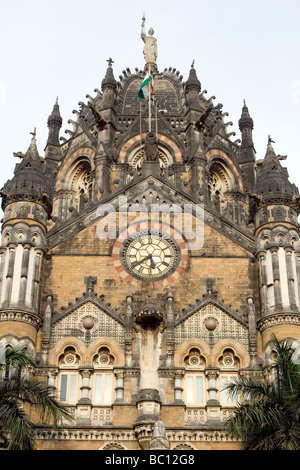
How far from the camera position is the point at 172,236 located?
35344 mm

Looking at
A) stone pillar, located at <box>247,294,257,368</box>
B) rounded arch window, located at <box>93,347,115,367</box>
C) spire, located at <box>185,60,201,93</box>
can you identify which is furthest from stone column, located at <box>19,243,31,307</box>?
spire, located at <box>185,60,201,93</box>

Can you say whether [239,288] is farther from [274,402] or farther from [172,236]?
[274,402]

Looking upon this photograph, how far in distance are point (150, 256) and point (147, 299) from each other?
214 centimetres

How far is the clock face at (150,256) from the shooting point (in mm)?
34531

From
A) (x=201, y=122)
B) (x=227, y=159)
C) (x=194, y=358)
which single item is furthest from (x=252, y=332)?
(x=227, y=159)

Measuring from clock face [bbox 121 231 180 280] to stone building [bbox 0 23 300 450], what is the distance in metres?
0.04

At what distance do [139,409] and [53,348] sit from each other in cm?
430

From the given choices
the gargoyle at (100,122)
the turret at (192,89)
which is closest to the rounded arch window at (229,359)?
the gargoyle at (100,122)

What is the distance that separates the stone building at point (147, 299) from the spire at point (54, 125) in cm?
1698

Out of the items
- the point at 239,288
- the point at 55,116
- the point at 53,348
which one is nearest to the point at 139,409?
the point at 53,348

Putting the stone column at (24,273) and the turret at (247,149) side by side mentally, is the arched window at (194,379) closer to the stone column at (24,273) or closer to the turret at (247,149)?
the stone column at (24,273)

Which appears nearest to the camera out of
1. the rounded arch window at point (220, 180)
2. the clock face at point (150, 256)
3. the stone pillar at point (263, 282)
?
the stone pillar at point (263, 282)

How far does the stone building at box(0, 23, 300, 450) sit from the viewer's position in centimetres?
3116

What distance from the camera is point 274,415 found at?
24.1 m
